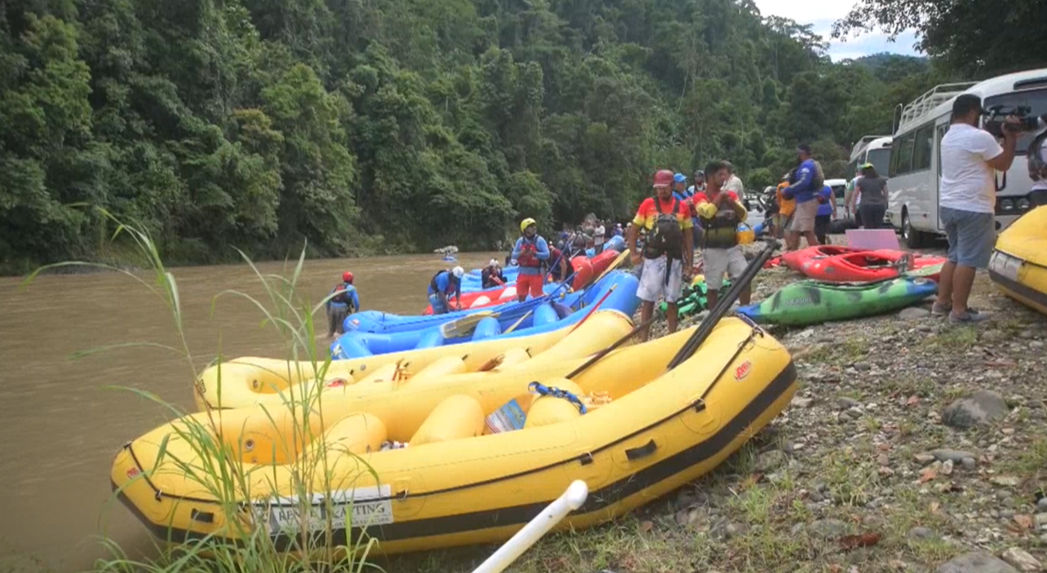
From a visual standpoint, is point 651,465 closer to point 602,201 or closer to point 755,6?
point 602,201

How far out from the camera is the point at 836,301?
581 cm

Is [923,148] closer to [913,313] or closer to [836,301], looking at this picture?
[836,301]

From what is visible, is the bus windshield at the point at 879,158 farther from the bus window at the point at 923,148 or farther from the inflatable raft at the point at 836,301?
the inflatable raft at the point at 836,301

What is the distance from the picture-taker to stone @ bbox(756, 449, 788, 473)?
3.62m

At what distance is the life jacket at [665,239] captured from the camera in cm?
593

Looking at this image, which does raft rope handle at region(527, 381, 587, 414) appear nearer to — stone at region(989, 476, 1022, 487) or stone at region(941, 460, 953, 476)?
stone at region(941, 460, 953, 476)

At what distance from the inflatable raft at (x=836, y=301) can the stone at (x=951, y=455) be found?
256 centimetres

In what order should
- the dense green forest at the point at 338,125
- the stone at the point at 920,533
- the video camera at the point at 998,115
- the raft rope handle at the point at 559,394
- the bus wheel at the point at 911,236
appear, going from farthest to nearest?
the dense green forest at the point at 338,125 → the bus wheel at the point at 911,236 → the video camera at the point at 998,115 → the raft rope handle at the point at 559,394 → the stone at the point at 920,533

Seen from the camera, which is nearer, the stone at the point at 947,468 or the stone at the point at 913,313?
the stone at the point at 947,468

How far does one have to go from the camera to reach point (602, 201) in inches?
1793

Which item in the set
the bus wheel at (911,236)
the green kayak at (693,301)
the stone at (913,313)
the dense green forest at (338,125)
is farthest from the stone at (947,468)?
the bus wheel at (911,236)

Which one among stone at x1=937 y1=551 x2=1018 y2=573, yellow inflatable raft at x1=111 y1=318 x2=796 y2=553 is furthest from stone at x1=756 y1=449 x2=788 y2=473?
stone at x1=937 y1=551 x2=1018 y2=573

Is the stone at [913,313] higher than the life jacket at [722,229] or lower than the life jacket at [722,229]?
lower

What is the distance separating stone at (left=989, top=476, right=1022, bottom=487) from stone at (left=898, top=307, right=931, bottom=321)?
2.40m
